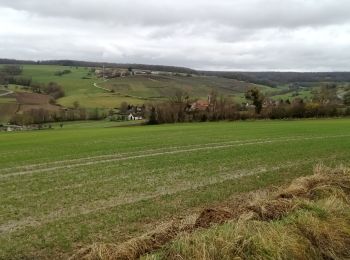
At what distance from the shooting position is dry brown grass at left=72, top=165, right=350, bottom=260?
8503mm

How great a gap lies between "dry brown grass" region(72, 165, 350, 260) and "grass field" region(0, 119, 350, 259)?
81.6 inches

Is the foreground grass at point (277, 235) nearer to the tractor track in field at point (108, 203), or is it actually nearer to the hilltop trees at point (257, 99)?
the tractor track in field at point (108, 203)

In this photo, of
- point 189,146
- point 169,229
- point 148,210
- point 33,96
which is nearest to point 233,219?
point 169,229

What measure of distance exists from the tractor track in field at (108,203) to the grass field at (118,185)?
30 mm

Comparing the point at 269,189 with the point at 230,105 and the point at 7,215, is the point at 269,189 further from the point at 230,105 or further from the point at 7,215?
the point at 230,105

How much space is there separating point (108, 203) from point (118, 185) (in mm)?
3406

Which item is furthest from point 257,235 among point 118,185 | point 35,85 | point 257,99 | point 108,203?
point 35,85

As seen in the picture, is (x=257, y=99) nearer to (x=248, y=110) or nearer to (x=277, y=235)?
(x=248, y=110)

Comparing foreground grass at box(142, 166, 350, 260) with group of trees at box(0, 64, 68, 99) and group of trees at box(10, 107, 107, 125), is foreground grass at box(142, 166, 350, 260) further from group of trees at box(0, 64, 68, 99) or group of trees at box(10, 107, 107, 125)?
group of trees at box(0, 64, 68, 99)

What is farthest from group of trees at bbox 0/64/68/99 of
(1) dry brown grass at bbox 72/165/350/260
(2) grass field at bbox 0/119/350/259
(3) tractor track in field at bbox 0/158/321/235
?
(1) dry brown grass at bbox 72/165/350/260

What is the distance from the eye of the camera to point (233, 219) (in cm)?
1045

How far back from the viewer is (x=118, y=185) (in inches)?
749

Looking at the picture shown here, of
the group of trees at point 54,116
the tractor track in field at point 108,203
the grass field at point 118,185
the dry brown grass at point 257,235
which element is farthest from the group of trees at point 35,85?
the dry brown grass at point 257,235

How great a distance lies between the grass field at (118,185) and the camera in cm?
1202
